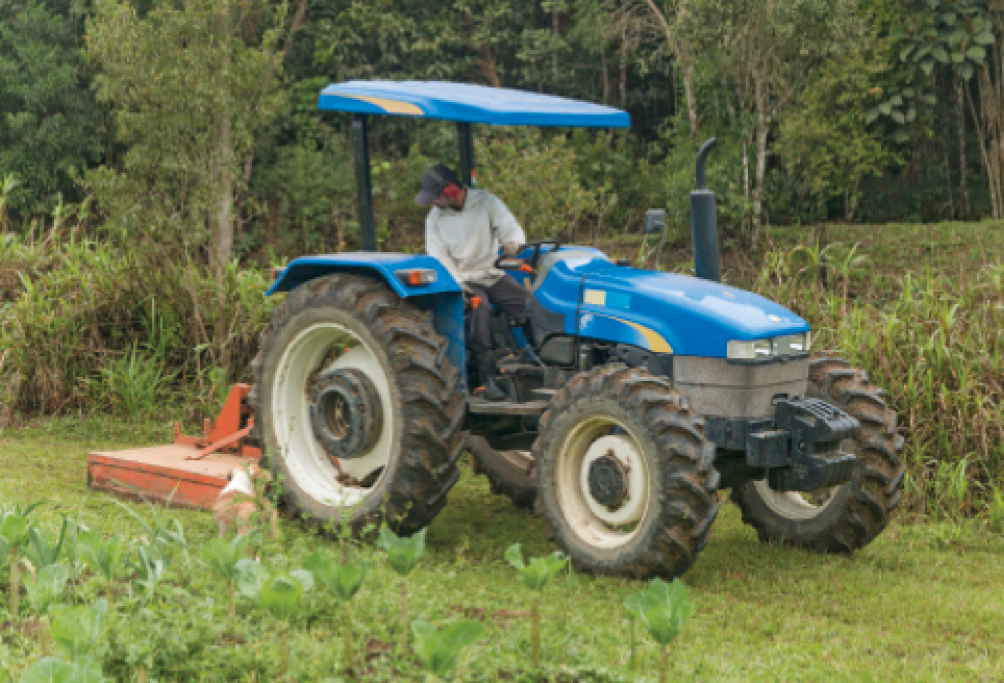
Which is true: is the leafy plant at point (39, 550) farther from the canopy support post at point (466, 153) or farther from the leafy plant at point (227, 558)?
the canopy support post at point (466, 153)

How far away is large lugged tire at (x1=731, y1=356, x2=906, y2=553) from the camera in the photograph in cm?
547

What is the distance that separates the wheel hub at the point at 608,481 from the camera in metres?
5.07

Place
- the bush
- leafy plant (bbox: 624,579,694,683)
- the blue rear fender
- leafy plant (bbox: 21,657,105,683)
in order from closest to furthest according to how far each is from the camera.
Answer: leafy plant (bbox: 21,657,105,683), leafy plant (bbox: 624,579,694,683), the blue rear fender, the bush

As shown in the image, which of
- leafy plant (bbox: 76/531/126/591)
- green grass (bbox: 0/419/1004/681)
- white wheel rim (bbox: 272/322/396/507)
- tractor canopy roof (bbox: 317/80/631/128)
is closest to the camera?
green grass (bbox: 0/419/1004/681)

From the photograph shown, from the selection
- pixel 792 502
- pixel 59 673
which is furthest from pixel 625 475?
pixel 59 673

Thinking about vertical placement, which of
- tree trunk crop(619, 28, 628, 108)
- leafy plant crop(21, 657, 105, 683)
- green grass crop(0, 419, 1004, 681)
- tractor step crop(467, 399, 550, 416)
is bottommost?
green grass crop(0, 419, 1004, 681)

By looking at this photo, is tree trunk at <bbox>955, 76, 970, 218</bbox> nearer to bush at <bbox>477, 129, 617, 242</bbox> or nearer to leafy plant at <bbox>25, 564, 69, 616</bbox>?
bush at <bbox>477, 129, 617, 242</bbox>

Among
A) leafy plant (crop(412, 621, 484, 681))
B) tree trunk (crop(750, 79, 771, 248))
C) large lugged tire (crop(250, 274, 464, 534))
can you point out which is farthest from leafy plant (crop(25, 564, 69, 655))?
tree trunk (crop(750, 79, 771, 248))

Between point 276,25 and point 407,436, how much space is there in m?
19.0

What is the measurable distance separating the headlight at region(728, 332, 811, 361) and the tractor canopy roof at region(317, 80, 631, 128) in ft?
3.90

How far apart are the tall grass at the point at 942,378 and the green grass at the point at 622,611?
1.48 ft

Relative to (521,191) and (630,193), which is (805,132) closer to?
(630,193)

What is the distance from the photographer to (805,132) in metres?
19.4

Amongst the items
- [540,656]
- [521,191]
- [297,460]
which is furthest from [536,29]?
[540,656]
